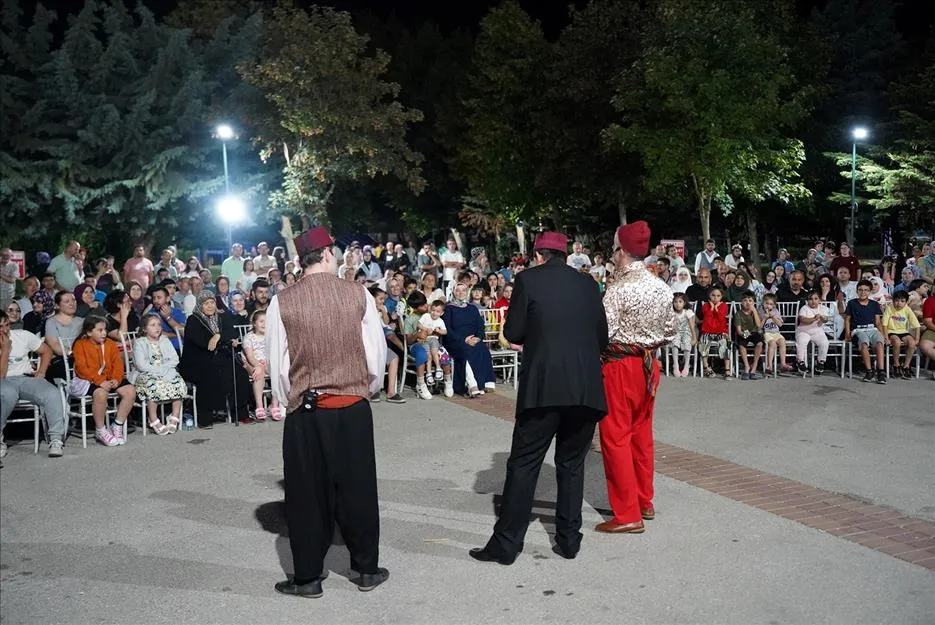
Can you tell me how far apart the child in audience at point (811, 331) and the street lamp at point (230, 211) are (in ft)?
51.1

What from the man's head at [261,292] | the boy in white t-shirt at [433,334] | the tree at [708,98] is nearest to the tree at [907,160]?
the tree at [708,98]

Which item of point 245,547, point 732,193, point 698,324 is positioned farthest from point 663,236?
point 245,547

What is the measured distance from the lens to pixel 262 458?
847 centimetres

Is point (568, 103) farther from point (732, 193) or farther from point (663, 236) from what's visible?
point (663, 236)

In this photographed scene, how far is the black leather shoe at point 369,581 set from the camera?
5.11 m

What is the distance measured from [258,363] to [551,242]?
5.53 meters

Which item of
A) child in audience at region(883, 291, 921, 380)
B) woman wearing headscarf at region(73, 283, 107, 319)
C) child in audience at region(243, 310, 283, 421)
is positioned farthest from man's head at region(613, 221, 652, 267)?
child in audience at region(883, 291, 921, 380)

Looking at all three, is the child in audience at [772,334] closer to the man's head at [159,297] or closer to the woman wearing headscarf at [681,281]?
the woman wearing headscarf at [681,281]

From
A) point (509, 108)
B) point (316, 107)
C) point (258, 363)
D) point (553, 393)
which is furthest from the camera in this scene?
point (509, 108)

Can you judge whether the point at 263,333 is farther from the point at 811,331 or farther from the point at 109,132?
the point at 109,132

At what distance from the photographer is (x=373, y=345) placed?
520 centimetres

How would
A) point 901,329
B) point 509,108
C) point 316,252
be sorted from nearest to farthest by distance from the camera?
A: 1. point 316,252
2. point 901,329
3. point 509,108

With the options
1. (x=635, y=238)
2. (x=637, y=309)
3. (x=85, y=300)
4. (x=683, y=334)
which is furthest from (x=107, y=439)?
(x=683, y=334)

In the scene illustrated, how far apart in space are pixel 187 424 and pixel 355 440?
5441 millimetres
